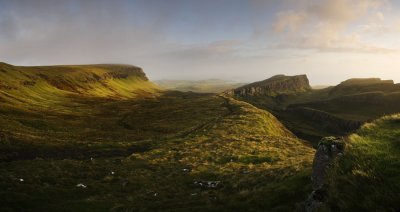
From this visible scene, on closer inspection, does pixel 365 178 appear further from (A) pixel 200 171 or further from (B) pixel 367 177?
(A) pixel 200 171

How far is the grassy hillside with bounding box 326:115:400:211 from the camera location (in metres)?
12.3

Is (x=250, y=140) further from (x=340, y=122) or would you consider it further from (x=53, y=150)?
(x=340, y=122)

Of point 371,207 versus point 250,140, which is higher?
point 371,207

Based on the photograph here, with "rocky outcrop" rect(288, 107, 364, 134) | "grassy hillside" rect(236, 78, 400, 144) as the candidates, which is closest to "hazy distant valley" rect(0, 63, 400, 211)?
"grassy hillside" rect(236, 78, 400, 144)

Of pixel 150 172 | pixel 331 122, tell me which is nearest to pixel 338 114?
pixel 331 122

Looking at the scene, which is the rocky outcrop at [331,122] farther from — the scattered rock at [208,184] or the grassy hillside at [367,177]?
the grassy hillside at [367,177]

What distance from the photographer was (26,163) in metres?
42.1

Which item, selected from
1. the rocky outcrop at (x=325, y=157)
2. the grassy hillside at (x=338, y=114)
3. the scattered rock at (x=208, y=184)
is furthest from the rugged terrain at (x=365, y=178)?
the grassy hillside at (x=338, y=114)

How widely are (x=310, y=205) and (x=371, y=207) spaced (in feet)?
15.1

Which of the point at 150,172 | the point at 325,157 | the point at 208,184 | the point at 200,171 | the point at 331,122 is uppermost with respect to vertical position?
the point at 325,157

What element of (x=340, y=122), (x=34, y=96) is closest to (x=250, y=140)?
(x=340, y=122)

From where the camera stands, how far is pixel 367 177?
45.0 ft

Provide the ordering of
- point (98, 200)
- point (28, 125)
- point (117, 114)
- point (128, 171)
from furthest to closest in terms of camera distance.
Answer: point (117, 114) < point (28, 125) < point (128, 171) < point (98, 200)

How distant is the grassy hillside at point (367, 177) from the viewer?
483 inches
